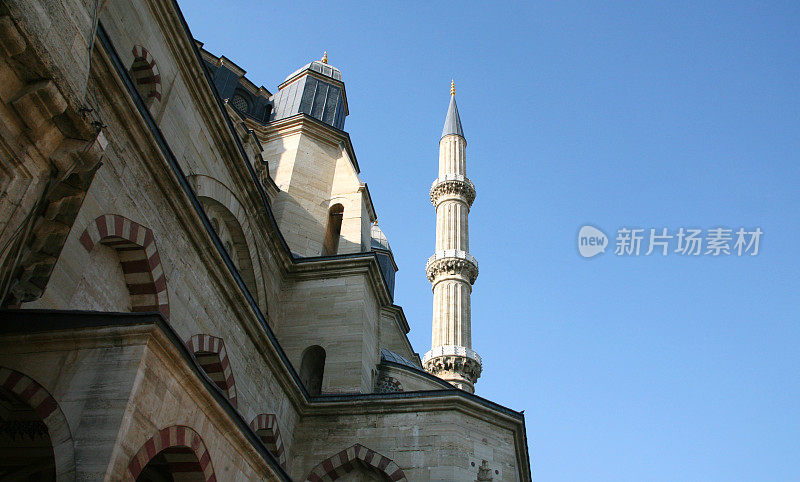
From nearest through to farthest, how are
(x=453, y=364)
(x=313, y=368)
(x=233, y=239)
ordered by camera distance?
(x=233, y=239) → (x=313, y=368) → (x=453, y=364)

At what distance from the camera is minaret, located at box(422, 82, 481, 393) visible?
65.2 feet

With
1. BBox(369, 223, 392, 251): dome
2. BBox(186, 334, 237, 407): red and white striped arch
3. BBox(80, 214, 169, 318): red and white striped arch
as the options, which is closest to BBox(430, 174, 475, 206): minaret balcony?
BBox(369, 223, 392, 251): dome

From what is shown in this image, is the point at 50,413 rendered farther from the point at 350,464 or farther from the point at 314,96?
the point at 314,96

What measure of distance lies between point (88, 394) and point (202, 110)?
6.00 metres

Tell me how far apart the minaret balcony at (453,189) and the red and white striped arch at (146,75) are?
16.2 m

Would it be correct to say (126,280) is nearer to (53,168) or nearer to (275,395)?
(53,168)

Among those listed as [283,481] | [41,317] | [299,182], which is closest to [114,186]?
[41,317]

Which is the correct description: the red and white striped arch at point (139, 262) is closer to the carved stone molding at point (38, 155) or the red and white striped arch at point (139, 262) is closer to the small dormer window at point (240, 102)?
the carved stone molding at point (38, 155)

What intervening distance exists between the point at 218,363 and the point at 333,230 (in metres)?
6.52

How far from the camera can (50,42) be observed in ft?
13.1

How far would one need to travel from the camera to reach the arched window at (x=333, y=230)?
13564 millimetres

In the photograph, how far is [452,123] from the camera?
1063 inches

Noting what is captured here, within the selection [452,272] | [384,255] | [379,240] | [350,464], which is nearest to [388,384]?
[350,464]

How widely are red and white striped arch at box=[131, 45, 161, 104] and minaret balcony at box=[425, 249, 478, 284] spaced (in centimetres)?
1439
